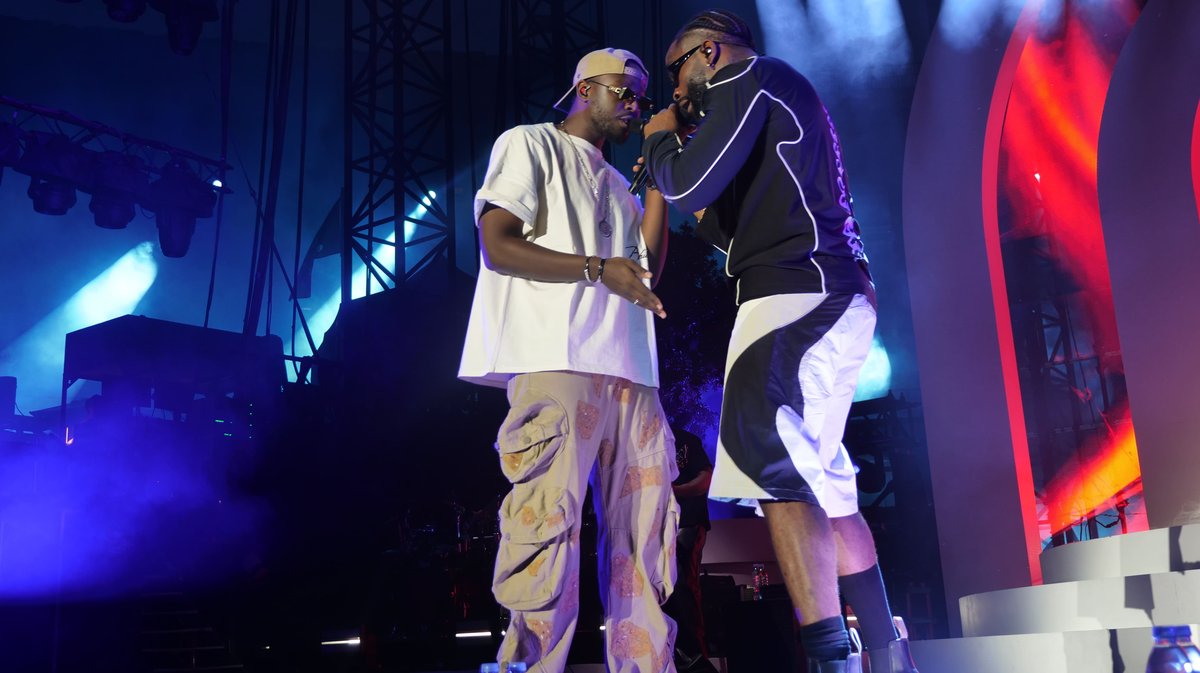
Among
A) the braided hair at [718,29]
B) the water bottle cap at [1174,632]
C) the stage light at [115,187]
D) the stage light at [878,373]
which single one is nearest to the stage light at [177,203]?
the stage light at [115,187]

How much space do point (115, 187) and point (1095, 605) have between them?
37.3ft

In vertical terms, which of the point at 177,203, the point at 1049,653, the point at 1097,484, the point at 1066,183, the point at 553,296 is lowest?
the point at 1049,653

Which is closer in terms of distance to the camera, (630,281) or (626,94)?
(630,281)

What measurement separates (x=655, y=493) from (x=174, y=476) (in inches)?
340

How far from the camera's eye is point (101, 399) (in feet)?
37.3

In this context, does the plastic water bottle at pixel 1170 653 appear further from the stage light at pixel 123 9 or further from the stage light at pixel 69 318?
the stage light at pixel 69 318

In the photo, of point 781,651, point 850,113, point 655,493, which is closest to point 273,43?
point 850,113

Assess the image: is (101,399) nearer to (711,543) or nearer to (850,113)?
(711,543)

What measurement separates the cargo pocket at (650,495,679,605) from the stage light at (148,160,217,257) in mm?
11026

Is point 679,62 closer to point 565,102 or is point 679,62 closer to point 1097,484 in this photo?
point 565,102

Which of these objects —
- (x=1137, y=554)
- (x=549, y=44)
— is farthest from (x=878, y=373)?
(x=1137, y=554)

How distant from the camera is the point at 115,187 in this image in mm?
11258

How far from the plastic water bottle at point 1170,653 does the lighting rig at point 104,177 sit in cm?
1123

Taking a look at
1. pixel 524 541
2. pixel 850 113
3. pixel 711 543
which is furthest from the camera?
pixel 850 113
